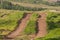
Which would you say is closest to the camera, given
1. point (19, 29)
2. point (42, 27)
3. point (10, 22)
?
point (19, 29)

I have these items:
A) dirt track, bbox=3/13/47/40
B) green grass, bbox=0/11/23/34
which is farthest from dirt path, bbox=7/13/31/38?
green grass, bbox=0/11/23/34

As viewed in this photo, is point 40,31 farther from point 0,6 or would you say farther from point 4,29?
point 0,6

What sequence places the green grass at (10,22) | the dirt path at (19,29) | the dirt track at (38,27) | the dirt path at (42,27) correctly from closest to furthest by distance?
1. the dirt path at (42,27)
2. the dirt track at (38,27)
3. the dirt path at (19,29)
4. the green grass at (10,22)

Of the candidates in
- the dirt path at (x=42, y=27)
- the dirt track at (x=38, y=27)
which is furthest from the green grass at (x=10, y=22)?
the dirt path at (x=42, y=27)

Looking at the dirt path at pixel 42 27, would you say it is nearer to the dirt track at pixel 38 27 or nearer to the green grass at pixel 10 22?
the dirt track at pixel 38 27

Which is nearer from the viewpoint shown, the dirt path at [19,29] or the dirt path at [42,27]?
the dirt path at [42,27]

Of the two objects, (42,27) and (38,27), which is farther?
(42,27)

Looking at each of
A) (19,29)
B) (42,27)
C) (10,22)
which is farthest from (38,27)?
(10,22)

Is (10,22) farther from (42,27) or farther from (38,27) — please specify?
(42,27)

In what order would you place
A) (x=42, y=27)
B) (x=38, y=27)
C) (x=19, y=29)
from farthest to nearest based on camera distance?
(x=42, y=27), (x=38, y=27), (x=19, y=29)

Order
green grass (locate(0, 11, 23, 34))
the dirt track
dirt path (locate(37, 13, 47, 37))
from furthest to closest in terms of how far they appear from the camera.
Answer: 1. green grass (locate(0, 11, 23, 34))
2. the dirt track
3. dirt path (locate(37, 13, 47, 37))

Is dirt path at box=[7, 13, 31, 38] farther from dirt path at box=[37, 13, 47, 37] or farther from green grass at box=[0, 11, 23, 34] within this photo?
dirt path at box=[37, 13, 47, 37]
